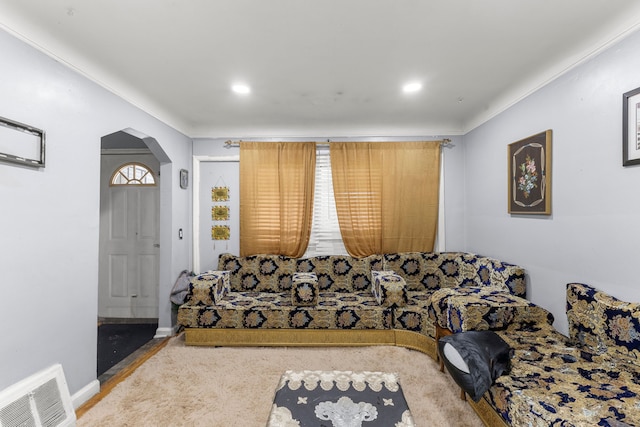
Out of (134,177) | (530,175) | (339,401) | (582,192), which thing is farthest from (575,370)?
(134,177)

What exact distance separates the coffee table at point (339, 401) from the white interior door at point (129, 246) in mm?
3103

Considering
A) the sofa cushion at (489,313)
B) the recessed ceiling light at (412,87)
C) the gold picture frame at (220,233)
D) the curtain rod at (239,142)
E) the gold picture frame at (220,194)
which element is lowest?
the sofa cushion at (489,313)

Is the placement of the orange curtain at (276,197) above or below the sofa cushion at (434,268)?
above

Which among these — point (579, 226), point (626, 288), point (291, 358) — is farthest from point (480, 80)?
point (291, 358)

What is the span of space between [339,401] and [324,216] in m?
2.54

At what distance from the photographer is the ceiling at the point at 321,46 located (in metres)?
1.69

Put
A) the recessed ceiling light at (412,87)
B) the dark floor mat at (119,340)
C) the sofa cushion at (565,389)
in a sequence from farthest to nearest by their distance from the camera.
A: 1. the dark floor mat at (119,340)
2. the recessed ceiling light at (412,87)
3. the sofa cushion at (565,389)

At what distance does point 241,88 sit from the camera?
9.01 feet

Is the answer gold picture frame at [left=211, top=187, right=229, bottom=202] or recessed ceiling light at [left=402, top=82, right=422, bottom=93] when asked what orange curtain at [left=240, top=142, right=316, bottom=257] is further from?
recessed ceiling light at [left=402, top=82, right=422, bottom=93]

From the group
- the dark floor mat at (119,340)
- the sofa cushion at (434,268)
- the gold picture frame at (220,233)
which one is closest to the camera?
the dark floor mat at (119,340)

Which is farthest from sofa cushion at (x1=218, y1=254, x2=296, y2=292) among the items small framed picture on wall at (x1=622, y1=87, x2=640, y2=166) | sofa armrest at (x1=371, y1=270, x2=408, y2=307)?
small framed picture on wall at (x1=622, y1=87, x2=640, y2=166)

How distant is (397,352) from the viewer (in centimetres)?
292

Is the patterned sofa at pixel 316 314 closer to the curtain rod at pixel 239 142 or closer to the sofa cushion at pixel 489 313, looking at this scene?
the sofa cushion at pixel 489 313

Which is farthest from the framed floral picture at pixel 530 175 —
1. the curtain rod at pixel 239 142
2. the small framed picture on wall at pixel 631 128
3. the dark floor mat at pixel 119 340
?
the dark floor mat at pixel 119 340
